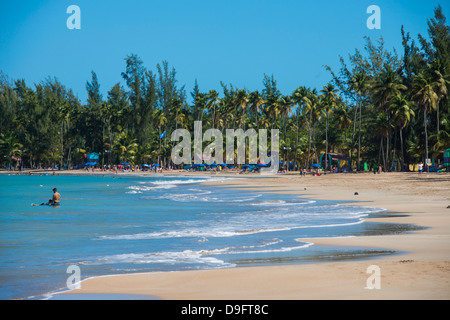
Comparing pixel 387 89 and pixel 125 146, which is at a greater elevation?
pixel 387 89

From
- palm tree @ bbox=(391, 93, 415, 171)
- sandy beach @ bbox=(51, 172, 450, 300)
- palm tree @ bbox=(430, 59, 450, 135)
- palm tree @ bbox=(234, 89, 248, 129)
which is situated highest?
palm tree @ bbox=(234, 89, 248, 129)

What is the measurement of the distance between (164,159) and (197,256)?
112 meters

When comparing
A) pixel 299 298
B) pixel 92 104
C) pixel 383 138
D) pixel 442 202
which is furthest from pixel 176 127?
pixel 299 298

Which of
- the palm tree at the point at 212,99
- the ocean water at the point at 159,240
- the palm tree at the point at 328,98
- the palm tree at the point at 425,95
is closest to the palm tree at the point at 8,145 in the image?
the palm tree at the point at 212,99

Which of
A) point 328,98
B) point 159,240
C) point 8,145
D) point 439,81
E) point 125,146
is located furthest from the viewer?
point 125,146

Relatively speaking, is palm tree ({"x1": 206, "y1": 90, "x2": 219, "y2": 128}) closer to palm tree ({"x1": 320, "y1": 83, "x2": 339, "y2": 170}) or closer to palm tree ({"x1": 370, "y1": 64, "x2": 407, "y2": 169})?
palm tree ({"x1": 320, "y1": 83, "x2": 339, "y2": 170})

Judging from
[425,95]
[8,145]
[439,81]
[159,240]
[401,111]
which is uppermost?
[439,81]

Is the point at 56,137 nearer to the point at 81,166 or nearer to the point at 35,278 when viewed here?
the point at 81,166

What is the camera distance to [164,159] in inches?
4919

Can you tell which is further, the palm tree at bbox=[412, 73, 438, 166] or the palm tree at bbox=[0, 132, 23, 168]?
the palm tree at bbox=[0, 132, 23, 168]

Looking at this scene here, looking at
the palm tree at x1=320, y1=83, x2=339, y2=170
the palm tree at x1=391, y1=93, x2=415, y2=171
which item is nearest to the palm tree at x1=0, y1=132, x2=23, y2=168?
the palm tree at x1=320, y1=83, x2=339, y2=170

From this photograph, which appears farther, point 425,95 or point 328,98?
point 328,98

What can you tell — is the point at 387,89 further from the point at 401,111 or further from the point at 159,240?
the point at 159,240

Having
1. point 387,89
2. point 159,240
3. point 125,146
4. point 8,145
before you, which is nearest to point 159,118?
point 125,146
